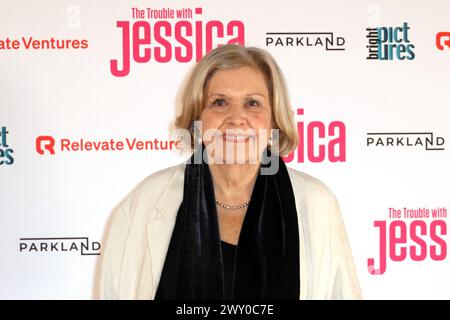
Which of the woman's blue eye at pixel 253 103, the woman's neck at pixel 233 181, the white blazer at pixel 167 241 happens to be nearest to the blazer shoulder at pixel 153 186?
the white blazer at pixel 167 241

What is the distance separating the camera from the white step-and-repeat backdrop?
2340mm

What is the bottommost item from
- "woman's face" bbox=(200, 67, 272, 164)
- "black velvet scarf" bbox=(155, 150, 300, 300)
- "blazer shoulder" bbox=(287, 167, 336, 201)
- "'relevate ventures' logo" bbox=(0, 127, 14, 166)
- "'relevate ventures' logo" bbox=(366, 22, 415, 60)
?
"black velvet scarf" bbox=(155, 150, 300, 300)

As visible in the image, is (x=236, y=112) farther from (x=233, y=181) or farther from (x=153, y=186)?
(x=153, y=186)

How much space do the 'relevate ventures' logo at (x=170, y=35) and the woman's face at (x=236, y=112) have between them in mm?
149

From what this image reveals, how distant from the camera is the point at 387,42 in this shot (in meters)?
2.36

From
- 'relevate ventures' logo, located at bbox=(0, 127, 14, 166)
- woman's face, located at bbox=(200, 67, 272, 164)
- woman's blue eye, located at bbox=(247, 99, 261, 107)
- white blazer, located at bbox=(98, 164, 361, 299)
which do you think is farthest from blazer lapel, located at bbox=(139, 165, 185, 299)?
'relevate ventures' logo, located at bbox=(0, 127, 14, 166)

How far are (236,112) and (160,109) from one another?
29 cm

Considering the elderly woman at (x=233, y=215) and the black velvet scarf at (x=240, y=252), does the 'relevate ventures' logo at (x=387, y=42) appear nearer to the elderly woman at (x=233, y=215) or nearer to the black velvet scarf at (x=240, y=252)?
the elderly woman at (x=233, y=215)

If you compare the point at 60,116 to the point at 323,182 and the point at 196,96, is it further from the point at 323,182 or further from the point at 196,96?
the point at 323,182

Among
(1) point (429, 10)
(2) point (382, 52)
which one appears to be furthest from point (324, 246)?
(1) point (429, 10)

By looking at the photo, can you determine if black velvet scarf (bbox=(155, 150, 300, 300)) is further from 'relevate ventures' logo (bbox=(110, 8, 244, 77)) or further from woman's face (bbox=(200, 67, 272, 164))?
'relevate ventures' logo (bbox=(110, 8, 244, 77))

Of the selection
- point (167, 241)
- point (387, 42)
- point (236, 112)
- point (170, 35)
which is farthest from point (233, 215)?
point (387, 42)

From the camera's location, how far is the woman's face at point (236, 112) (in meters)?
2.26

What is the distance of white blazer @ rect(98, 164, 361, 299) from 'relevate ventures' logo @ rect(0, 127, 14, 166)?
433 millimetres
